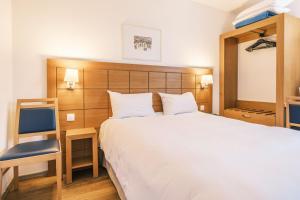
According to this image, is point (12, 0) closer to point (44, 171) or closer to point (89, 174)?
point (44, 171)

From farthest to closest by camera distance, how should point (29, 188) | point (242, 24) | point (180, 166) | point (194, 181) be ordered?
point (242, 24) → point (29, 188) → point (180, 166) → point (194, 181)

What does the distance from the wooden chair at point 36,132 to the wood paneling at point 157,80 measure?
1.46 m

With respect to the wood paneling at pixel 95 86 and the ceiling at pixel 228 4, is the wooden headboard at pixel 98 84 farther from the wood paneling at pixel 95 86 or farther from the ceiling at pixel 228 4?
the ceiling at pixel 228 4

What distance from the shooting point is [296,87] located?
2.68 metres

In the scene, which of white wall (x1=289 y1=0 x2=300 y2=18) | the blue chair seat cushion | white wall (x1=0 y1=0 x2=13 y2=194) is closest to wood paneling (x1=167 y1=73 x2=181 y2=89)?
the blue chair seat cushion

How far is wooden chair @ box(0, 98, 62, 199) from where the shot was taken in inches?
64.9

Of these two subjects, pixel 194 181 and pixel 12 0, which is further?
pixel 12 0

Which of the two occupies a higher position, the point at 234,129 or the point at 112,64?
the point at 112,64

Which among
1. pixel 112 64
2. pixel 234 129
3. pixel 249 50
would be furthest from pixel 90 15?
pixel 249 50

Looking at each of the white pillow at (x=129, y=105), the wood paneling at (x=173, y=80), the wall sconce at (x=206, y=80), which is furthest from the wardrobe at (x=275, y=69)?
the white pillow at (x=129, y=105)

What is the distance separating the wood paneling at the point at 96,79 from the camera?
8.18 ft

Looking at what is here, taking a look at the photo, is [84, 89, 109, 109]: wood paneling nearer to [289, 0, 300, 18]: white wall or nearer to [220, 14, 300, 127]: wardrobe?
[220, 14, 300, 127]: wardrobe

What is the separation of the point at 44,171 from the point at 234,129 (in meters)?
2.39

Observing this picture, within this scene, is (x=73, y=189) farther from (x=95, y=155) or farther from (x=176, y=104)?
(x=176, y=104)
